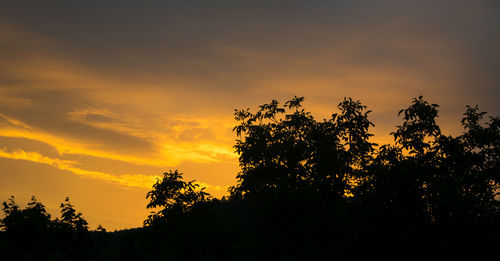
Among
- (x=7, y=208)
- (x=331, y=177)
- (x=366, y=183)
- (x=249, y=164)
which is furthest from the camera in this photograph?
(x=249, y=164)

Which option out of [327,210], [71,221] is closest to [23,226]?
[71,221]

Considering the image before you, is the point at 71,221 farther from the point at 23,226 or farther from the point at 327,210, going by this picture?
the point at 327,210

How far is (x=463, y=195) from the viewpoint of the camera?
20.9m

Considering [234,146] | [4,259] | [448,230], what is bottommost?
[4,259]

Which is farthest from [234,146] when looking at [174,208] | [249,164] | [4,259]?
[4,259]

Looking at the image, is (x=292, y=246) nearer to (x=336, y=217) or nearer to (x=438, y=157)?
(x=336, y=217)

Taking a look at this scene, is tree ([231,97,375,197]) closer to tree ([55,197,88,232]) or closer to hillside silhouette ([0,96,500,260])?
hillside silhouette ([0,96,500,260])

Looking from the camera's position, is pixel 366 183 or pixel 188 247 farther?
pixel 366 183

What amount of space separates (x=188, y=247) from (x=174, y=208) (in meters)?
3.61

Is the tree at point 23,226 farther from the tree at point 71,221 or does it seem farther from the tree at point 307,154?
the tree at point 307,154

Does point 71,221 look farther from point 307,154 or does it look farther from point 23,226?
point 307,154

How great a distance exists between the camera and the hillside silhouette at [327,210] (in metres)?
20.0

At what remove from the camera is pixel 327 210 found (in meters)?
22.0

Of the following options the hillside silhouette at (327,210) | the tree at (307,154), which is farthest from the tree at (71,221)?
the tree at (307,154)
